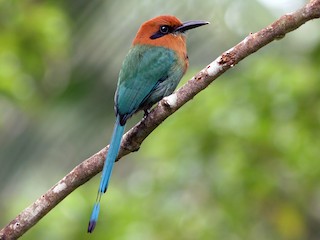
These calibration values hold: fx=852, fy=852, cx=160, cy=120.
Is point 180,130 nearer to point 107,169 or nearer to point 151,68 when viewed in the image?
point 151,68

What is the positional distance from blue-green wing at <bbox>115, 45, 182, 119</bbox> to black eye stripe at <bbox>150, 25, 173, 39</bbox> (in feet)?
0.28

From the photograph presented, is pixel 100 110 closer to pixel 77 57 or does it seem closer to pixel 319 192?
pixel 77 57

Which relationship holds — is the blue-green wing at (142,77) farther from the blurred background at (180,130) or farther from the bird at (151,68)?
the blurred background at (180,130)

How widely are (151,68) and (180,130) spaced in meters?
1.68

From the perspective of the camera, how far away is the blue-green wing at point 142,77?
415 cm

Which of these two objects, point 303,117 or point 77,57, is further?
point 77,57

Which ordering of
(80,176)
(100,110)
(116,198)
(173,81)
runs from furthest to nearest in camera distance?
1. (100,110)
2. (116,198)
3. (173,81)
4. (80,176)

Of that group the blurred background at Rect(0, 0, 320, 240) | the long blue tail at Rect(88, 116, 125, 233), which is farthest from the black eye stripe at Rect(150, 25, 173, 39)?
the blurred background at Rect(0, 0, 320, 240)

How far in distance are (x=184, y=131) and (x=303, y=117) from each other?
829 millimetres

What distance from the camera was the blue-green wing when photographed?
415 cm

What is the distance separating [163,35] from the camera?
4527mm

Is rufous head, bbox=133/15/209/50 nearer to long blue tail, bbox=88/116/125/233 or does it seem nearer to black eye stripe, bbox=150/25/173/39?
black eye stripe, bbox=150/25/173/39

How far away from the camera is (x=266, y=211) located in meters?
5.96

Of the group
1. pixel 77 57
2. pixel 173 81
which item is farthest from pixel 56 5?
pixel 173 81
